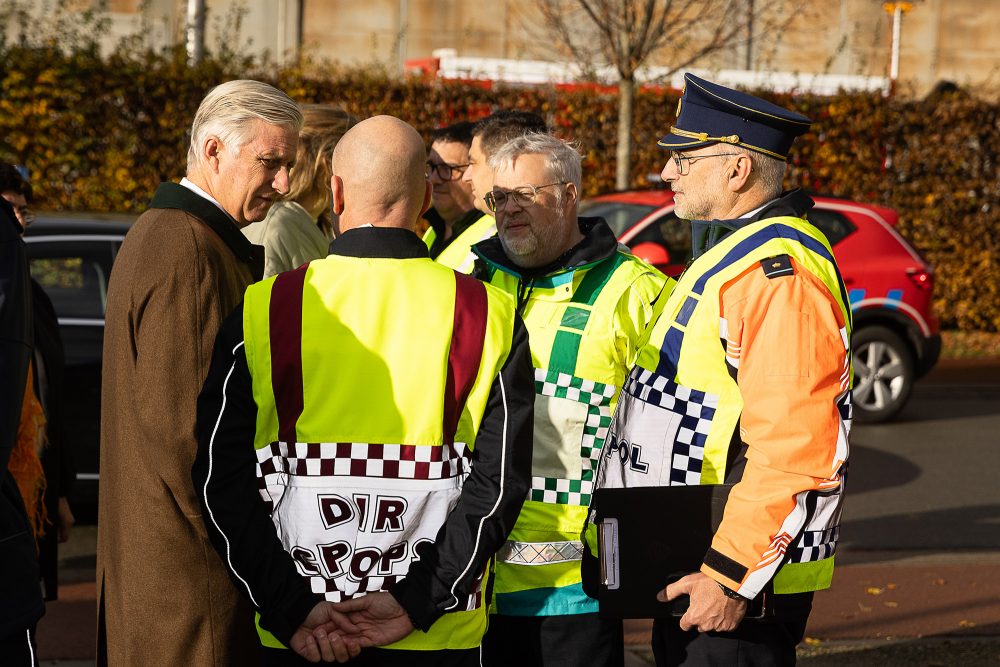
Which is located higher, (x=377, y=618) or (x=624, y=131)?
(x=624, y=131)

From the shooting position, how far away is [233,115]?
3072 millimetres

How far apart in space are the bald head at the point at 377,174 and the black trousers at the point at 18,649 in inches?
45.0

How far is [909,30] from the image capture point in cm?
2836

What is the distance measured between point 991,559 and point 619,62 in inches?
314

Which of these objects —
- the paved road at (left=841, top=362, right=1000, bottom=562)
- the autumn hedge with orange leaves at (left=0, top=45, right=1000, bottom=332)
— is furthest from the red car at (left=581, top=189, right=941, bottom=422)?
the autumn hedge with orange leaves at (left=0, top=45, right=1000, bottom=332)

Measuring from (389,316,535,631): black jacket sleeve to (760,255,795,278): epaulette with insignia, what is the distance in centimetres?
58

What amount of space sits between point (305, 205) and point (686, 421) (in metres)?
2.00

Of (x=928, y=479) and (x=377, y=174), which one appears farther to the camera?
(x=928, y=479)

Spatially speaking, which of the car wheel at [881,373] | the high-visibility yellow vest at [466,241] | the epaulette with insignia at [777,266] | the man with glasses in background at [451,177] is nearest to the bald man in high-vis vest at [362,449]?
the epaulette with insignia at [777,266]

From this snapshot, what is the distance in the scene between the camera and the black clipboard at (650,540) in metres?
2.69

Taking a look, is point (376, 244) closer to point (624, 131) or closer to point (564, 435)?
point (564, 435)

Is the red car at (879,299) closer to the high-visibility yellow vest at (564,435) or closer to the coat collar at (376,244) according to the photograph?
the high-visibility yellow vest at (564,435)

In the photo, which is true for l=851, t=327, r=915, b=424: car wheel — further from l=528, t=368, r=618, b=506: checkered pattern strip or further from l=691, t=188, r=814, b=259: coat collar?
l=691, t=188, r=814, b=259: coat collar

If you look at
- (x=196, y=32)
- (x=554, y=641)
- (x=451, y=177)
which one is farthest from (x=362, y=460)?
(x=196, y=32)
